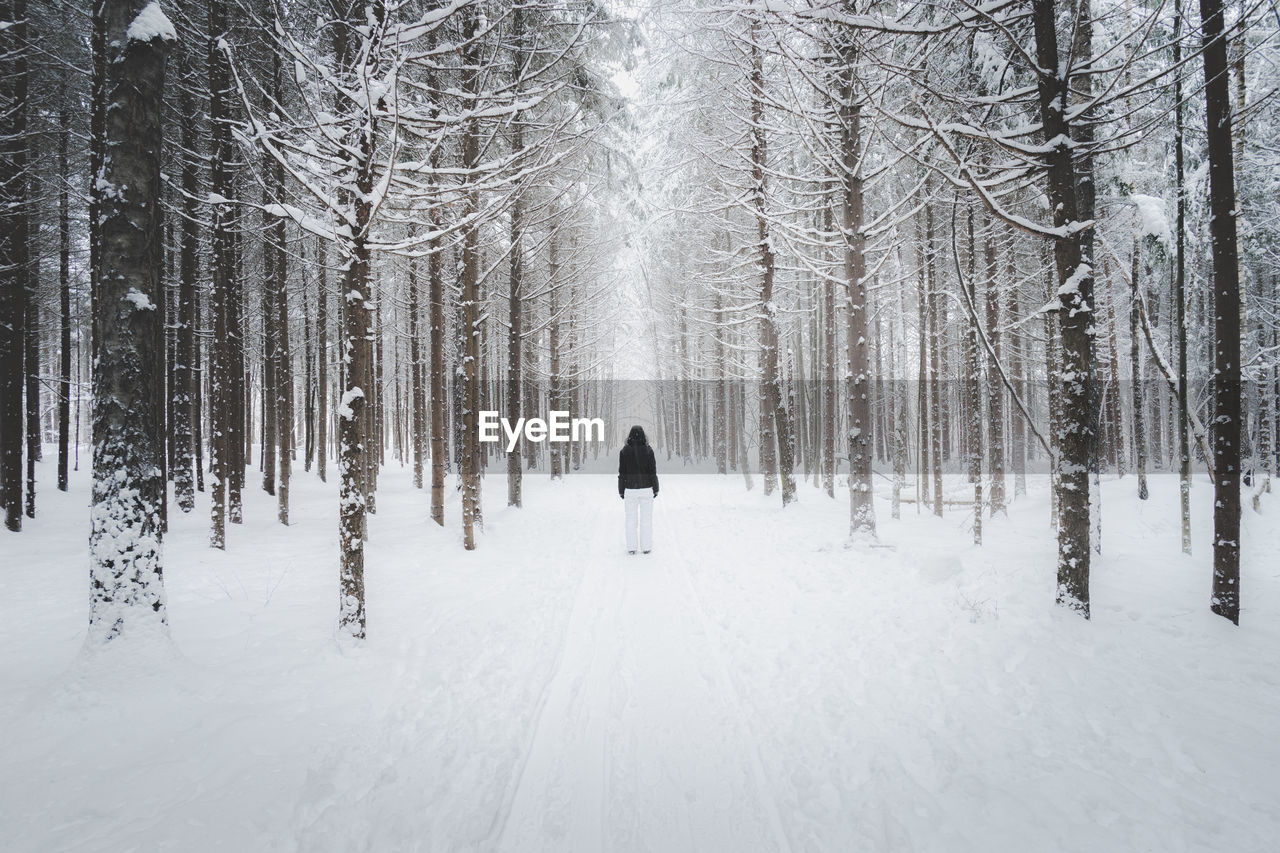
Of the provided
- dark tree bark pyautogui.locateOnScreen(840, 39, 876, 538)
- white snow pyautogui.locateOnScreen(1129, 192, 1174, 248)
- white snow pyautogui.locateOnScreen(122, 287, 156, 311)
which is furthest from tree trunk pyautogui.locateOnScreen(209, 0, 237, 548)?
white snow pyautogui.locateOnScreen(1129, 192, 1174, 248)

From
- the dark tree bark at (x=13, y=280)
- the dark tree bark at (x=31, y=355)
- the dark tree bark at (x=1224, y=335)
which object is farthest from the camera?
the dark tree bark at (x=31, y=355)

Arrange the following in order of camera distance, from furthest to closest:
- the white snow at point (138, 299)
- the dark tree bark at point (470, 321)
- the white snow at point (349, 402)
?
the dark tree bark at point (470, 321) → the white snow at point (349, 402) → the white snow at point (138, 299)

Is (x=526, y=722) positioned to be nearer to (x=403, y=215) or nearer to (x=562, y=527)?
(x=403, y=215)

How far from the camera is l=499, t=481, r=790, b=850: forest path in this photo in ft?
8.75

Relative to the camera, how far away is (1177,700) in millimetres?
3496

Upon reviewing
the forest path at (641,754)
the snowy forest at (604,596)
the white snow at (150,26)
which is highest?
the white snow at (150,26)

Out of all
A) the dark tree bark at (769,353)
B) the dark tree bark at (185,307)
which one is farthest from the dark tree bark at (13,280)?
the dark tree bark at (769,353)

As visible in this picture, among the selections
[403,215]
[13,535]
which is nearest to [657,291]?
[403,215]

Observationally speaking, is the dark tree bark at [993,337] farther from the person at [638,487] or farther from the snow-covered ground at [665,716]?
the person at [638,487]

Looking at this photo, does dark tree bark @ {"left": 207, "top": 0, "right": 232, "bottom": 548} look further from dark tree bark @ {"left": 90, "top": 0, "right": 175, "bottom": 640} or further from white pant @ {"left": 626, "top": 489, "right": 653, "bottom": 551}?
white pant @ {"left": 626, "top": 489, "right": 653, "bottom": 551}

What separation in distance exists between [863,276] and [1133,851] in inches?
313

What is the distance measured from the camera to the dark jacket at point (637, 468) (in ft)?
28.8

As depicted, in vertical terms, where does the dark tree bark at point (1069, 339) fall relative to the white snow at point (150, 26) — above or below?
below

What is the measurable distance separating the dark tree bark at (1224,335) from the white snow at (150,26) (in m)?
9.34
